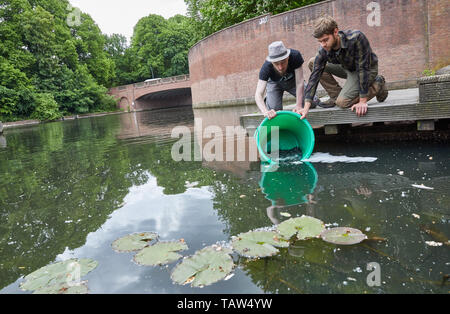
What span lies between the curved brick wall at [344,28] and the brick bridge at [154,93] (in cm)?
1722

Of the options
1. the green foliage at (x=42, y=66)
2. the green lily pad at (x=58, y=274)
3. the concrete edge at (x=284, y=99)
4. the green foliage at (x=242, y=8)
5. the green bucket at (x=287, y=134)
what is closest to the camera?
the green lily pad at (x=58, y=274)

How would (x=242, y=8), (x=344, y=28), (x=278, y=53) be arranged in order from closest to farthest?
(x=278, y=53) < (x=344, y=28) < (x=242, y=8)

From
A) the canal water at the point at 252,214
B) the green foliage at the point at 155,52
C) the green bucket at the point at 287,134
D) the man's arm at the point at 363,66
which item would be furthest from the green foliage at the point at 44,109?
the man's arm at the point at 363,66

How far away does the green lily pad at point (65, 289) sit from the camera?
5.94ft

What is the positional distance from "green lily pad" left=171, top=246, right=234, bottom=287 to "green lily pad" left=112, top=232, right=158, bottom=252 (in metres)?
0.51

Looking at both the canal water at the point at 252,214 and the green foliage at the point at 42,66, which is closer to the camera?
the canal water at the point at 252,214

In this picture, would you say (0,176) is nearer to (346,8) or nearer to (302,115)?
(302,115)

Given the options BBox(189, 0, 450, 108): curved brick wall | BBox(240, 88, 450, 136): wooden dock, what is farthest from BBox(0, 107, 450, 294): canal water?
BBox(189, 0, 450, 108): curved brick wall

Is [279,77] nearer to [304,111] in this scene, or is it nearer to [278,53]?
[278,53]

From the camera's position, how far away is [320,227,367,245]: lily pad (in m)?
2.06

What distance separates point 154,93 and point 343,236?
4297cm

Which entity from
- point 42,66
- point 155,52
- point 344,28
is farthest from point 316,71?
point 155,52

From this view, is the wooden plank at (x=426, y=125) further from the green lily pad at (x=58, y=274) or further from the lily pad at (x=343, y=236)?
the green lily pad at (x=58, y=274)

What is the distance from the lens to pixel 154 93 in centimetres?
4288
